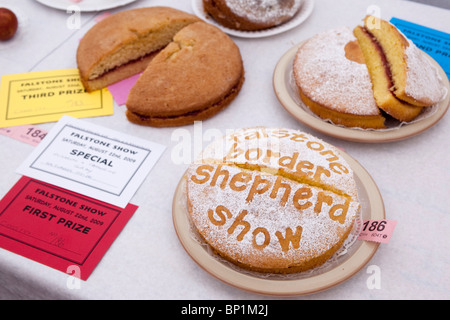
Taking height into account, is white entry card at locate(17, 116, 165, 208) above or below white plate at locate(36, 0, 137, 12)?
below

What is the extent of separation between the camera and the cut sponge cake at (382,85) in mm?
1104

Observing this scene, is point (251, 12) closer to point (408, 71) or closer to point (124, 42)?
point (124, 42)

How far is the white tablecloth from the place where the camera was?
2.99 ft

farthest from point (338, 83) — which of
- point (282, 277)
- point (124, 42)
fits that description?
point (124, 42)

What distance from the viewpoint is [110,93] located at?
4.53 ft

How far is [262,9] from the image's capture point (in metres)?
1.49

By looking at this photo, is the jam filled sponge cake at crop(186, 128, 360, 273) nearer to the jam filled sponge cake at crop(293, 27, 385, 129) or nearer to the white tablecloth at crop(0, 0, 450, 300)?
the white tablecloth at crop(0, 0, 450, 300)

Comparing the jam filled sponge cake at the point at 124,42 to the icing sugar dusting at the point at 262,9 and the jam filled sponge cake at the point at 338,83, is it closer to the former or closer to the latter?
the icing sugar dusting at the point at 262,9

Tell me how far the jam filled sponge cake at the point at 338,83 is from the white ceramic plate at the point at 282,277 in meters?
0.28

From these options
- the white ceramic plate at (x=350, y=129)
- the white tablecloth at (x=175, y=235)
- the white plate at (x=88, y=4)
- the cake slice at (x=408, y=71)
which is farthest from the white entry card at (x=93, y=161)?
the cake slice at (x=408, y=71)

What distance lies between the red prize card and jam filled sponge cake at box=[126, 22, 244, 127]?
0.33m

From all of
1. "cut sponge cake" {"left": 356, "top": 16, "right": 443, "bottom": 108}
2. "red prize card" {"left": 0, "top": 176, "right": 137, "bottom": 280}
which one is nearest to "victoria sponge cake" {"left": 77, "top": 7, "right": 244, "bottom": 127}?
"red prize card" {"left": 0, "top": 176, "right": 137, "bottom": 280}

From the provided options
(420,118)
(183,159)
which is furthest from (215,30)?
(420,118)

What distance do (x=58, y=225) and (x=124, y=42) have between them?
685 millimetres
